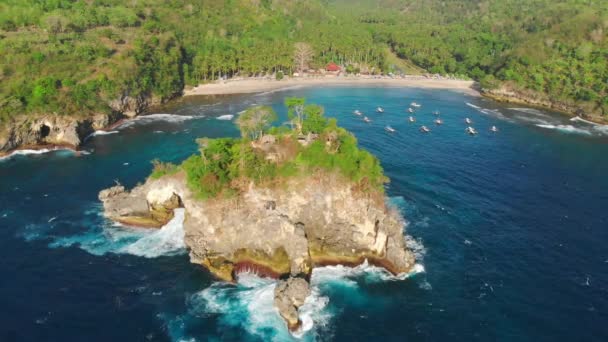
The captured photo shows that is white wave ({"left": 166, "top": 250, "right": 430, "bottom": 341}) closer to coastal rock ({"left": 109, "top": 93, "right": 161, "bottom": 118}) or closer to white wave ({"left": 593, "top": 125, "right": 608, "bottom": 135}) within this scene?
coastal rock ({"left": 109, "top": 93, "right": 161, "bottom": 118})

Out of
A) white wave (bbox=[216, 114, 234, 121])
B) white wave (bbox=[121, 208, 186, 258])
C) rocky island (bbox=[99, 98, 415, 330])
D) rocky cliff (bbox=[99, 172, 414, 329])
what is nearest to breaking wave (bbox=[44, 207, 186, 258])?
white wave (bbox=[121, 208, 186, 258])

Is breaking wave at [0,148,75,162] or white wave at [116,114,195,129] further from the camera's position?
white wave at [116,114,195,129]

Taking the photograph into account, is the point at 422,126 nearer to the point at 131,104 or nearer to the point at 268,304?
the point at 131,104

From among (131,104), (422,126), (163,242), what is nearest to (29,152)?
(131,104)

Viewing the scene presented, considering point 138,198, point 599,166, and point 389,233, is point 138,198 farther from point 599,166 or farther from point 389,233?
point 599,166

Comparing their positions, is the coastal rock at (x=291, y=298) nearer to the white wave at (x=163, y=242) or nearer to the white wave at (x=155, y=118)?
the white wave at (x=163, y=242)

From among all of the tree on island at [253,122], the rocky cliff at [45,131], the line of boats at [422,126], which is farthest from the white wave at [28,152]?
the line of boats at [422,126]

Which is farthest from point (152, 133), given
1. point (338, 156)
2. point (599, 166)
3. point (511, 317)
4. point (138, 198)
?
point (599, 166)
